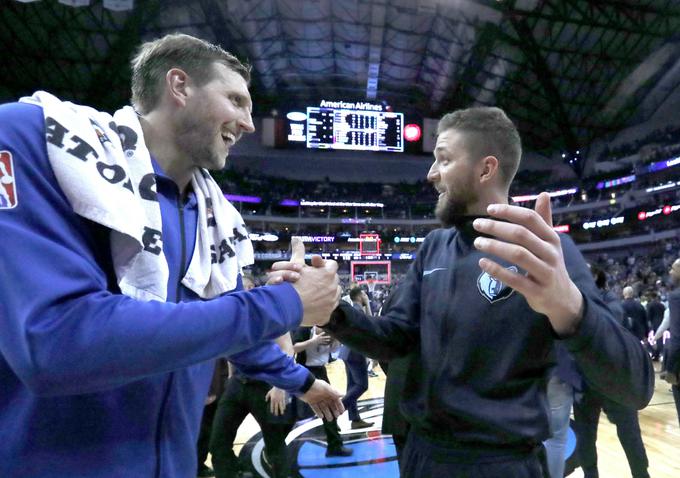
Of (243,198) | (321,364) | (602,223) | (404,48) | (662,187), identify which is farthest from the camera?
(243,198)

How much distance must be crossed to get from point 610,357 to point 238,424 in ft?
10.7

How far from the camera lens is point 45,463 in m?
1.01

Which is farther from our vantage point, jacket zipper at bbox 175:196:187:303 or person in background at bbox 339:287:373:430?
person in background at bbox 339:287:373:430

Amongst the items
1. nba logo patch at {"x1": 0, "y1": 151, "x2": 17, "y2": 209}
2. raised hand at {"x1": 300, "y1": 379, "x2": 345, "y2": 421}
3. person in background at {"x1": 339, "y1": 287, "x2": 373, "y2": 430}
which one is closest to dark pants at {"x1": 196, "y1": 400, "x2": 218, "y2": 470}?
person in background at {"x1": 339, "y1": 287, "x2": 373, "y2": 430}

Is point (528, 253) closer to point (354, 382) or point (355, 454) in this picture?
point (355, 454)

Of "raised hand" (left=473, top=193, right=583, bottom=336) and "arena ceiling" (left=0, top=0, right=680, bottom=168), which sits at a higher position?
"arena ceiling" (left=0, top=0, right=680, bottom=168)

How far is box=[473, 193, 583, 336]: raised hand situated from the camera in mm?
Answer: 877

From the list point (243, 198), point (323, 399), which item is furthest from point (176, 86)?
point (243, 198)

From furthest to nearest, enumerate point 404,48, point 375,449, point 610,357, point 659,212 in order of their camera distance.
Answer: point 659,212
point 404,48
point 375,449
point 610,357

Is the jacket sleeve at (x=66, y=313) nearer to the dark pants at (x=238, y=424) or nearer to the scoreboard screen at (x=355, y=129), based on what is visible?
the dark pants at (x=238, y=424)

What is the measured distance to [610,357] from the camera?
1.04m

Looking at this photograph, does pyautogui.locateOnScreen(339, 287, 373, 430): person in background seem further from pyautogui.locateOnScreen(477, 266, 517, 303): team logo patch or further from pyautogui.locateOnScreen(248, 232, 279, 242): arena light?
pyautogui.locateOnScreen(248, 232, 279, 242): arena light

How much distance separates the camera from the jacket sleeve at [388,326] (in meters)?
1.56

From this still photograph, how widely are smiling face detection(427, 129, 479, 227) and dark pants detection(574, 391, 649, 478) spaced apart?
2719mm
